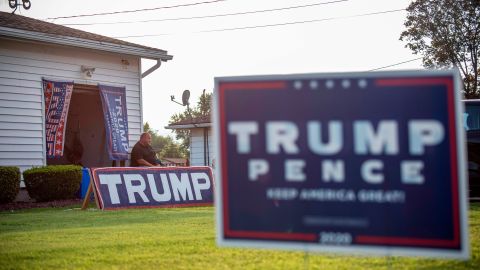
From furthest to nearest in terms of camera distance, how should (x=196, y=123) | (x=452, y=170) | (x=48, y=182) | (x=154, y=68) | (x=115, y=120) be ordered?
(x=196, y=123) → (x=154, y=68) → (x=115, y=120) → (x=48, y=182) → (x=452, y=170)

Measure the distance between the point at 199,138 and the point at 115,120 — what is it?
20.0 metres

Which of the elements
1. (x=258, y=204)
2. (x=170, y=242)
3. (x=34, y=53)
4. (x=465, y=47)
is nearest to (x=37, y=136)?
(x=34, y=53)

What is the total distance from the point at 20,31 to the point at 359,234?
14.1 m

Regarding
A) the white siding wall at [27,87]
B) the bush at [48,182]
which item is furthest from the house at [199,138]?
the bush at [48,182]

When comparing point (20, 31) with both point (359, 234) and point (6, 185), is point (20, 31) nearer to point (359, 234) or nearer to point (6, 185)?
point (6, 185)

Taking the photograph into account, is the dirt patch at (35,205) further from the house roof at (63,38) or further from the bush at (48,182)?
the house roof at (63,38)

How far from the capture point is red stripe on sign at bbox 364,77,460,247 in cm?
311

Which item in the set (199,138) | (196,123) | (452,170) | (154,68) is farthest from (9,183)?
(199,138)

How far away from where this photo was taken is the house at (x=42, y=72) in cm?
1570

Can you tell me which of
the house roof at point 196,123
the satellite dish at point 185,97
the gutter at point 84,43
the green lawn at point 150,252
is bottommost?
the green lawn at point 150,252

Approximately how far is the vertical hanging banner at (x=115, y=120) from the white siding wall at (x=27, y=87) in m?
0.68

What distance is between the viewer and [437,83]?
321 centimetres

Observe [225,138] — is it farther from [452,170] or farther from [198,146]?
[198,146]

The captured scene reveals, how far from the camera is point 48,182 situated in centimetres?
1474
